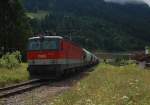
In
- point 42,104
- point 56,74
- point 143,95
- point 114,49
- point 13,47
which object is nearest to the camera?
point 143,95

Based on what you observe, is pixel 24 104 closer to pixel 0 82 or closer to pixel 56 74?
pixel 0 82

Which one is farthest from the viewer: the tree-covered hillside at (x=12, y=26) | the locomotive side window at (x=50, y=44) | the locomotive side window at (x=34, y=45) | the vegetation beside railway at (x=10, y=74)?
the tree-covered hillside at (x=12, y=26)

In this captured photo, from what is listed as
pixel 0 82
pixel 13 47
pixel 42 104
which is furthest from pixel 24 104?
pixel 13 47

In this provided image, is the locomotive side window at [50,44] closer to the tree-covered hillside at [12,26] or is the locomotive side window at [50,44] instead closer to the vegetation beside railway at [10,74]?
the vegetation beside railway at [10,74]

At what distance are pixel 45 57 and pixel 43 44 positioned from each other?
3.05 ft

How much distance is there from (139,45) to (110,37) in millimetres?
14511

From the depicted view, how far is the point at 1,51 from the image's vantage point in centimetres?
5338

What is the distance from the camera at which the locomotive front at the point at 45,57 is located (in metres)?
27.3

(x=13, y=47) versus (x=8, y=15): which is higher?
(x=8, y=15)

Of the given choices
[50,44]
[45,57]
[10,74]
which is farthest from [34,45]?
[10,74]

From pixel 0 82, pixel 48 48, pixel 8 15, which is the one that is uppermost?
pixel 8 15

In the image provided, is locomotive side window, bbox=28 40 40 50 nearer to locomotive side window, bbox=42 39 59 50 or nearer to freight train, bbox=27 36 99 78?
freight train, bbox=27 36 99 78

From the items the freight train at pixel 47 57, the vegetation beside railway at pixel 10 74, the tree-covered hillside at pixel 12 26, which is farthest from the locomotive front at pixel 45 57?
the tree-covered hillside at pixel 12 26

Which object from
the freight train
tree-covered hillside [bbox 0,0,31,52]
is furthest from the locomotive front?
tree-covered hillside [bbox 0,0,31,52]
